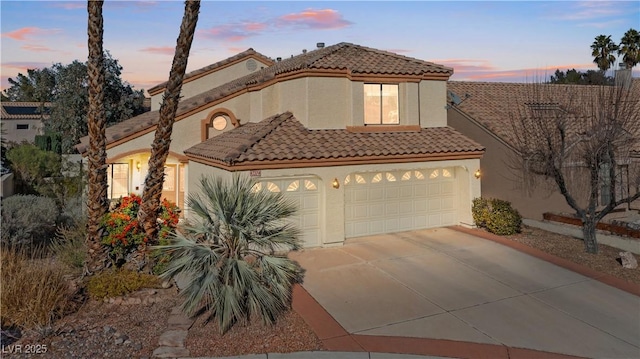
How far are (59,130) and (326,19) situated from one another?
1194 inches

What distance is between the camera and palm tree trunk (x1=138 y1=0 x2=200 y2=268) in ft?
31.8

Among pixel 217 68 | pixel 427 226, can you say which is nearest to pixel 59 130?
pixel 217 68

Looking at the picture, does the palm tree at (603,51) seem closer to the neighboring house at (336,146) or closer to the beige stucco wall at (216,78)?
the neighboring house at (336,146)

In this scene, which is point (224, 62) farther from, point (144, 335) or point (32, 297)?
point (144, 335)

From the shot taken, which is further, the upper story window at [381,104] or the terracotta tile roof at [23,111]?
the terracotta tile roof at [23,111]

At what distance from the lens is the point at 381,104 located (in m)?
16.2

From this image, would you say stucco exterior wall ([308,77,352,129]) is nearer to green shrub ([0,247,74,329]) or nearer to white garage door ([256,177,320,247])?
white garage door ([256,177,320,247])

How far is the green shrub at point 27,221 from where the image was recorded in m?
12.0

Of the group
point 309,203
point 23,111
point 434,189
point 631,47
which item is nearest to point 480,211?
point 434,189

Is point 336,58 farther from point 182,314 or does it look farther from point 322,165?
point 182,314

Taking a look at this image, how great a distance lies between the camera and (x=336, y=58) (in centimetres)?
1563

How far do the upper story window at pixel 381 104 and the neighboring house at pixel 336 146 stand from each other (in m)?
0.04

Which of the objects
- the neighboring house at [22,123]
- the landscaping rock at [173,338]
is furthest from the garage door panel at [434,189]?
the neighboring house at [22,123]

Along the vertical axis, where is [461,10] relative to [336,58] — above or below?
above
